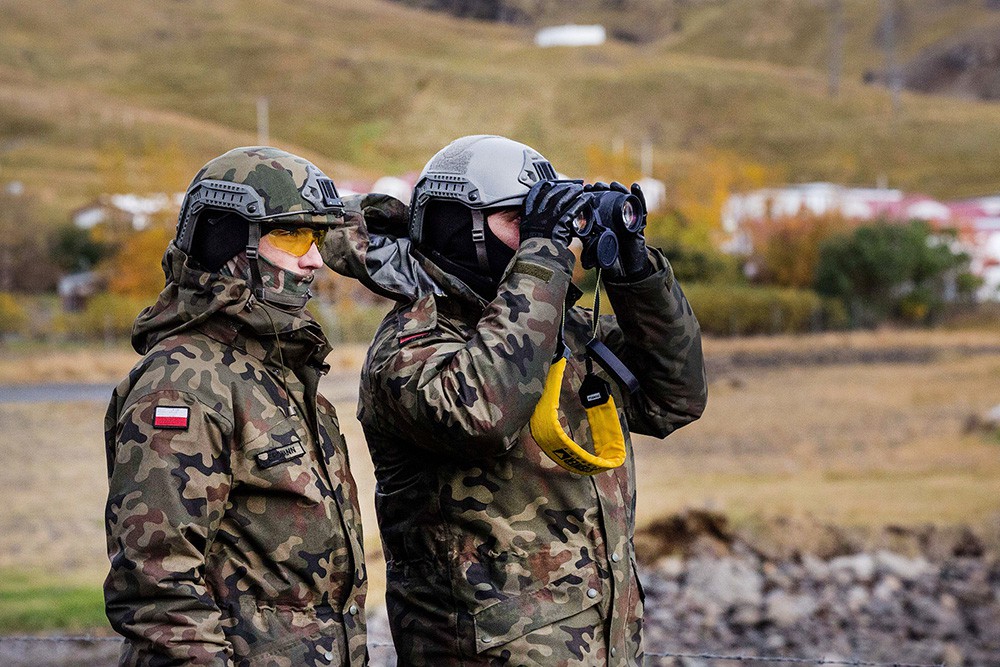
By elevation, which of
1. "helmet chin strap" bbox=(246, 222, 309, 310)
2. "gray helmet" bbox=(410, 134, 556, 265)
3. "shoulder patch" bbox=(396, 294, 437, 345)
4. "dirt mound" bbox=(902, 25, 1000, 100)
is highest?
"dirt mound" bbox=(902, 25, 1000, 100)

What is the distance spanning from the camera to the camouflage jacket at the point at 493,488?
2941 mm

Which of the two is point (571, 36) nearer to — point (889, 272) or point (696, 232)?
point (696, 232)

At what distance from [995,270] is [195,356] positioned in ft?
146

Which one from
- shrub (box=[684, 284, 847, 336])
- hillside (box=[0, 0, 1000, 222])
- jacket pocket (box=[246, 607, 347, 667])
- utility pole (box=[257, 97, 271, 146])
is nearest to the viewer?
jacket pocket (box=[246, 607, 347, 667])

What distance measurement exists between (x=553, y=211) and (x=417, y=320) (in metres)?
0.41

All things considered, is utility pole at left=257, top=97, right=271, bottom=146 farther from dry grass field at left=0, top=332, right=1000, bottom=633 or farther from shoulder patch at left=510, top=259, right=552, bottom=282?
shoulder patch at left=510, top=259, right=552, bottom=282

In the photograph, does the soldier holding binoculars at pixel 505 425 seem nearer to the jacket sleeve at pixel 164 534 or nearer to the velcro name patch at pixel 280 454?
the velcro name patch at pixel 280 454

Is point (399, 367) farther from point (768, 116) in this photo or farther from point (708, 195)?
point (768, 116)

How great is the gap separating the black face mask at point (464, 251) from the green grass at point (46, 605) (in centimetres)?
923

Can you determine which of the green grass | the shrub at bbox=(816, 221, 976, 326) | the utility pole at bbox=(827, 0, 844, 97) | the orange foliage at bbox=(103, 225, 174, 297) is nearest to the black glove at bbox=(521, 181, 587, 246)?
the green grass

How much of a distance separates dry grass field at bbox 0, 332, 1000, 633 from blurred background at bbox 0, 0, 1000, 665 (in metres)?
0.10

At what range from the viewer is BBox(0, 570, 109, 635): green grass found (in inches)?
459

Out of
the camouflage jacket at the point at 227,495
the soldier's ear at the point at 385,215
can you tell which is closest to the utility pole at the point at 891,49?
the soldier's ear at the point at 385,215

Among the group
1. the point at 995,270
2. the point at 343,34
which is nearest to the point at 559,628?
the point at 995,270
